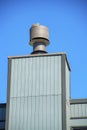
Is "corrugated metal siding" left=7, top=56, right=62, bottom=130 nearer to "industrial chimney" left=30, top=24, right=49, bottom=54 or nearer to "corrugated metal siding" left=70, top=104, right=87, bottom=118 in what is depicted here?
"corrugated metal siding" left=70, top=104, right=87, bottom=118

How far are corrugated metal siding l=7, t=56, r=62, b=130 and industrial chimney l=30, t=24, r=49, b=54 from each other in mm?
3298

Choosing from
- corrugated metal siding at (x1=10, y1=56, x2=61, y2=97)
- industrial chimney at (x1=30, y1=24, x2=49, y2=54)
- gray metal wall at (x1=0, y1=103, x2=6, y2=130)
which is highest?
industrial chimney at (x1=30, y1=24, x2=49, y2=54)

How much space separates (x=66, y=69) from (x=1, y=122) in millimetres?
7727

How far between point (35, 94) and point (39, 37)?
6.82 meters

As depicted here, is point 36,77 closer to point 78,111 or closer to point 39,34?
point 78,111

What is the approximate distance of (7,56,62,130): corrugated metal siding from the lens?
31.5 metres

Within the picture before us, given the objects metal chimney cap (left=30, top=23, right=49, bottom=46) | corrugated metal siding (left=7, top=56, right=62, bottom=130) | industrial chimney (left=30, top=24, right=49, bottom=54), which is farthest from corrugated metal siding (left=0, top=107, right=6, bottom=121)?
metal chimney cap (left=30, top=23, right=49, bottom=46)

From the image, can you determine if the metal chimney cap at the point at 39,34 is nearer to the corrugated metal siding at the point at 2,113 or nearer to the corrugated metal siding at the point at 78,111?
the corrugated metal siding at the point at 2,113

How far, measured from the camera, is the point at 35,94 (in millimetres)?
32375

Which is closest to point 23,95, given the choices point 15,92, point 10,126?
point 15,92

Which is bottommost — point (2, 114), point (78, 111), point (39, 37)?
point (2, 114)

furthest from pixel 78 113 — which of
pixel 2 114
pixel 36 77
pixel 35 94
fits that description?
pixel 2 114

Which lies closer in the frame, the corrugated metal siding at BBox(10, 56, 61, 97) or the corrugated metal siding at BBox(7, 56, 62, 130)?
the corrugated metal siding at BBox(7, 56, 62, 130)

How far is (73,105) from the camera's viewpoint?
3416cm
